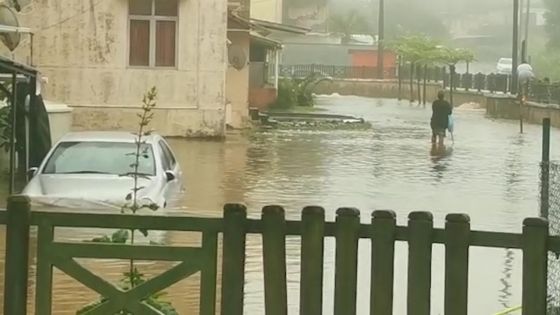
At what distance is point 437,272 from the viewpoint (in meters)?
11.8

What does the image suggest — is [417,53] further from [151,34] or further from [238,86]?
[151,34]

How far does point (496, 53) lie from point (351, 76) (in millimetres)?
44894

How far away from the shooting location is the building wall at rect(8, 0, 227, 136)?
36.4m

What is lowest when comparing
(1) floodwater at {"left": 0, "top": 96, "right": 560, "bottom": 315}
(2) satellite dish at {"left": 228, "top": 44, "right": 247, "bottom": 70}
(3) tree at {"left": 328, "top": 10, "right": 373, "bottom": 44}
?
(1) floodwater at {"left": 0, "top": 96, "right": 560, "bottom": 315}

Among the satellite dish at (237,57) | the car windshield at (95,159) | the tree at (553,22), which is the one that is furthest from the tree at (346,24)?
the car windshield at (95,159)

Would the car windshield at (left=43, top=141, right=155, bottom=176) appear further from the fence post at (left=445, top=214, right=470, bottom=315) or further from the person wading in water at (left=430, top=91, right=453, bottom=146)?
the person wading in water at (left=430, top=91, right=453, bottom=146)

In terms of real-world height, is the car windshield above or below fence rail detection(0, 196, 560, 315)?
below

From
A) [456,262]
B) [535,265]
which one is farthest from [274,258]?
[535,265]

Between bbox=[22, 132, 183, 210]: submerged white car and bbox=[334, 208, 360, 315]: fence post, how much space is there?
877cm

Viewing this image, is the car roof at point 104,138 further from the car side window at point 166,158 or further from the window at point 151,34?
the window at point 151,34

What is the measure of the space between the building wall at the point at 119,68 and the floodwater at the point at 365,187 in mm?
1160

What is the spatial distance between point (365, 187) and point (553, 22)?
263ft

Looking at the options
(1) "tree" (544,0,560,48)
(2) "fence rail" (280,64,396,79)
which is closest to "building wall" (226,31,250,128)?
(2) "fence rail" (280,64,396,79)

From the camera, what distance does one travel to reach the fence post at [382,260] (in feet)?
22.4
